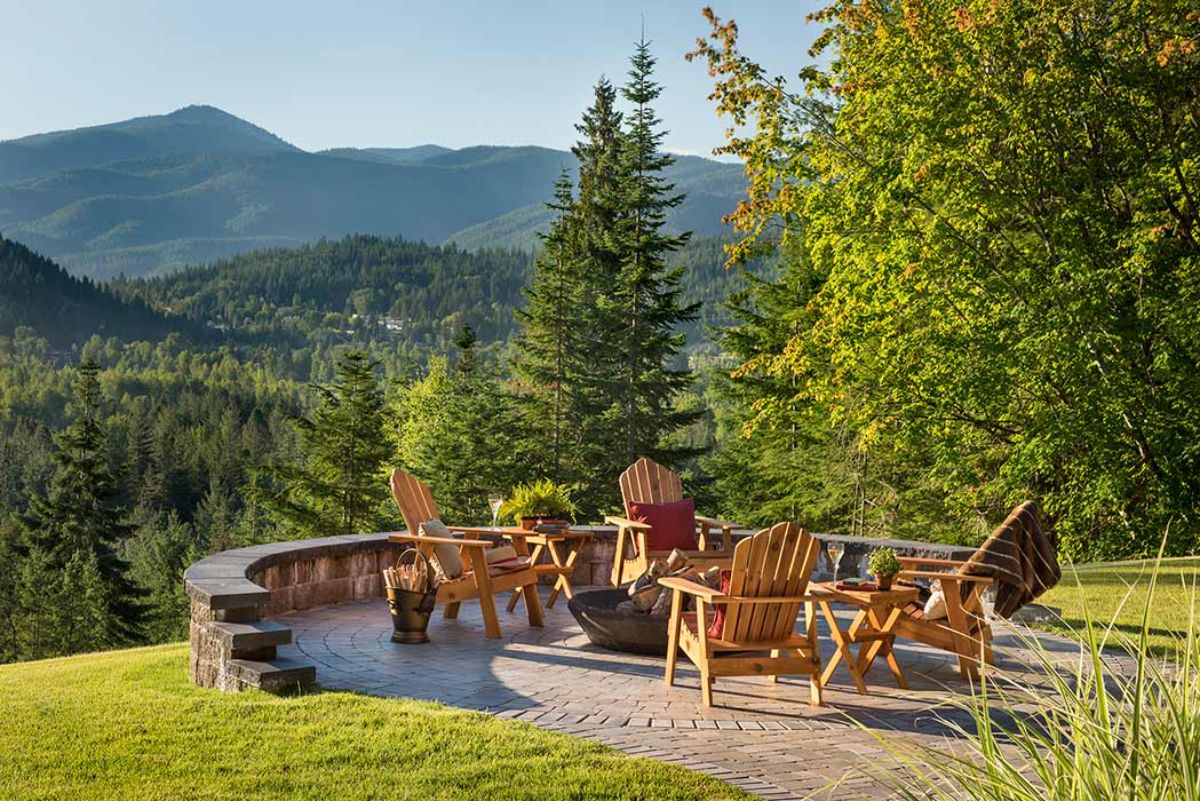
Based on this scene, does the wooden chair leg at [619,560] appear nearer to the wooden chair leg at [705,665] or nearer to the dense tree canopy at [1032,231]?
the wooden chair leg at [705,665]

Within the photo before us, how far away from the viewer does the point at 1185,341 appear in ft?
35.7

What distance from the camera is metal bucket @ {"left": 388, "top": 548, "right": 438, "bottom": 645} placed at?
6270 millimetres

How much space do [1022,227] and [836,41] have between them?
11.7ft

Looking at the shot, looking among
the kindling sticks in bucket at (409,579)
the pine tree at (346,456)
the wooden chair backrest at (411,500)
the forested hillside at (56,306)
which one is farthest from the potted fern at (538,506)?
the forested hillside at (56,306)

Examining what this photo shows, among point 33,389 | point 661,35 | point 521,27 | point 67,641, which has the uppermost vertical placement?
point 661,35

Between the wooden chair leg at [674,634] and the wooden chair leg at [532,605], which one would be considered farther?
the wooden chair leg at [532,605]

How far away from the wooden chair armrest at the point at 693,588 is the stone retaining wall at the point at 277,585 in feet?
5.73

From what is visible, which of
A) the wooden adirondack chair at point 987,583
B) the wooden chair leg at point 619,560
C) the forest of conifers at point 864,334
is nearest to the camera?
the wooden adirondack chair at point 987,583

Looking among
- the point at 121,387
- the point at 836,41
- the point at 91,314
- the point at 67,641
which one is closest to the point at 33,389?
the point at 121,387

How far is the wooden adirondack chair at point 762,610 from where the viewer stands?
194 inches

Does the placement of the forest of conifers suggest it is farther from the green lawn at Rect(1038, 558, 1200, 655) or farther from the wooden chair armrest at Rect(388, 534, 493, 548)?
the wooden chair armrest at Rect(388, 534, 493, 548)

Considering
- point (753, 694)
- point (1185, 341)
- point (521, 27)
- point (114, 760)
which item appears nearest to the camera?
point (114, 760)

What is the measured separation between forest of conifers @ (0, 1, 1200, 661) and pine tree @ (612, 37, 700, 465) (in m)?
0.10

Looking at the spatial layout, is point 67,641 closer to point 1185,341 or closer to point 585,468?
point 585,468
